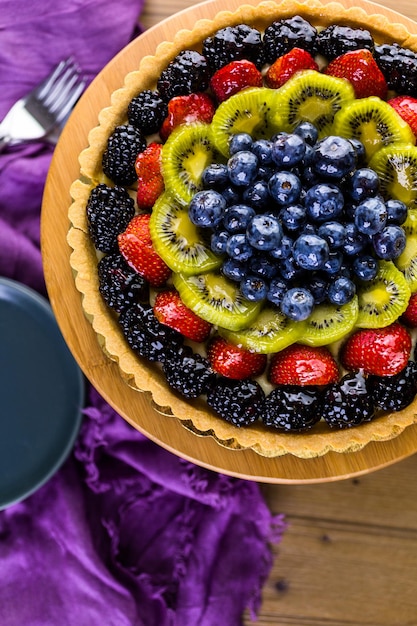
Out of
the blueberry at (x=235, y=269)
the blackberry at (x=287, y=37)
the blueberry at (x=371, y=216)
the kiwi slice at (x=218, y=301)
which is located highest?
the blackberry at (x=287, y=37)

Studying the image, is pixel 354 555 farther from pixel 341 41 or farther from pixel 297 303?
pixel 341 41

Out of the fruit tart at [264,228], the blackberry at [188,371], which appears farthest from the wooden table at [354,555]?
the blackberry at [188,371]

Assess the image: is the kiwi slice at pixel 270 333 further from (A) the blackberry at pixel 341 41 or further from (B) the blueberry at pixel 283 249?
(A) the blackberry at pixel 341 41

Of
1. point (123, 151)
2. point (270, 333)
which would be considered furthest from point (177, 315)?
point (123, 151)

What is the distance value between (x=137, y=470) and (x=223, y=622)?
21.6 inches

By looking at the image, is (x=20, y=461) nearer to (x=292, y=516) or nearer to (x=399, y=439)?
(x=292, y=516)

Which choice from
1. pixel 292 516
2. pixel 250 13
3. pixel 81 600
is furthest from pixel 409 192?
pixel 81 600

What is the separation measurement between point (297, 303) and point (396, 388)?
0.41 m

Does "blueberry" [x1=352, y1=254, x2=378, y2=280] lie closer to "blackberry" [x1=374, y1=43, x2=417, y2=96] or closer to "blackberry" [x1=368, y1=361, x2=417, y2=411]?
"blackberry" [x1=368, y1=361, x2=417, y2=411]

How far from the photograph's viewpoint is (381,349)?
1.62 m

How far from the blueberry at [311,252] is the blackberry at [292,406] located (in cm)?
40

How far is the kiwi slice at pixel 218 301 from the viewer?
5.15ft

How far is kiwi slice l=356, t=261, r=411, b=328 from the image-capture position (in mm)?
A: 1549

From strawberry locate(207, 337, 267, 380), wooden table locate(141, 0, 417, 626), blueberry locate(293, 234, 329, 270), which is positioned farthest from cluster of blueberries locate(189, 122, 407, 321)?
wooden table locate(141, 0, 417, 626)
